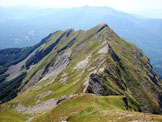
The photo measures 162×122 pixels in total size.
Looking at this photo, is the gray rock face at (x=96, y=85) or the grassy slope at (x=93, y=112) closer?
the grassy slope at (x=93, y=112)

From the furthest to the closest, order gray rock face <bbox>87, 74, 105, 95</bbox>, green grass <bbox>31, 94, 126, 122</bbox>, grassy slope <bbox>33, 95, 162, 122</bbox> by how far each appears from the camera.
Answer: gray rock face <bbox>87, 74, 105, 95</bbox>
green grass <bbox>31, 94, 126, 122</bbox>
grassy slope <bbox>33, 95, 162, 122</bbox>

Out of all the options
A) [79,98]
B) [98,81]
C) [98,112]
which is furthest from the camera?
[98,81]

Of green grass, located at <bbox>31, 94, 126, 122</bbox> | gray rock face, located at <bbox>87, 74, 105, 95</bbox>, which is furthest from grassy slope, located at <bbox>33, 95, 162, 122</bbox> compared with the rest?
gray rock face, located at <bbox>87, 74, 105, 95</bbox>

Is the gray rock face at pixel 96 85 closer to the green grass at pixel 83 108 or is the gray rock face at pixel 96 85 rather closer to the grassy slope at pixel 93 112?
the grassy slope at pixel 93 112

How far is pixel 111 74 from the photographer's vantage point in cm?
9300

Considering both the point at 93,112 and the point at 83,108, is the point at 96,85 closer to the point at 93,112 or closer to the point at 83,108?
the point at 83,108

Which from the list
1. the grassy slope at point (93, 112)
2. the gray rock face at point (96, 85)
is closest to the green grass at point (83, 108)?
the grassy slope at point (93, 112)

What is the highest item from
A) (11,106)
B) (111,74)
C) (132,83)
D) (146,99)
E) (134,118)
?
(134,118)

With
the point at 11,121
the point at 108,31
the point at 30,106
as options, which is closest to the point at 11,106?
the point at 30,106

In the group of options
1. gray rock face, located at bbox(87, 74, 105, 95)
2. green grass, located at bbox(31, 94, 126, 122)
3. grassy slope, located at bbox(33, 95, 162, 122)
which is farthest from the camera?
gray rock face, located at bbox(87, 74, 105, 95)

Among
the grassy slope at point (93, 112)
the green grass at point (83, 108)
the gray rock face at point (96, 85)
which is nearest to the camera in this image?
the grassy slope at point (93, 112)

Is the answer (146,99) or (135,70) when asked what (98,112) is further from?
(135,70)

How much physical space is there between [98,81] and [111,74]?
19483mm

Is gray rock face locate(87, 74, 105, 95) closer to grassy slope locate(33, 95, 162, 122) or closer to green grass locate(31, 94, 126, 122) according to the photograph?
grassy slope locate(33, 95, 162, 122)
